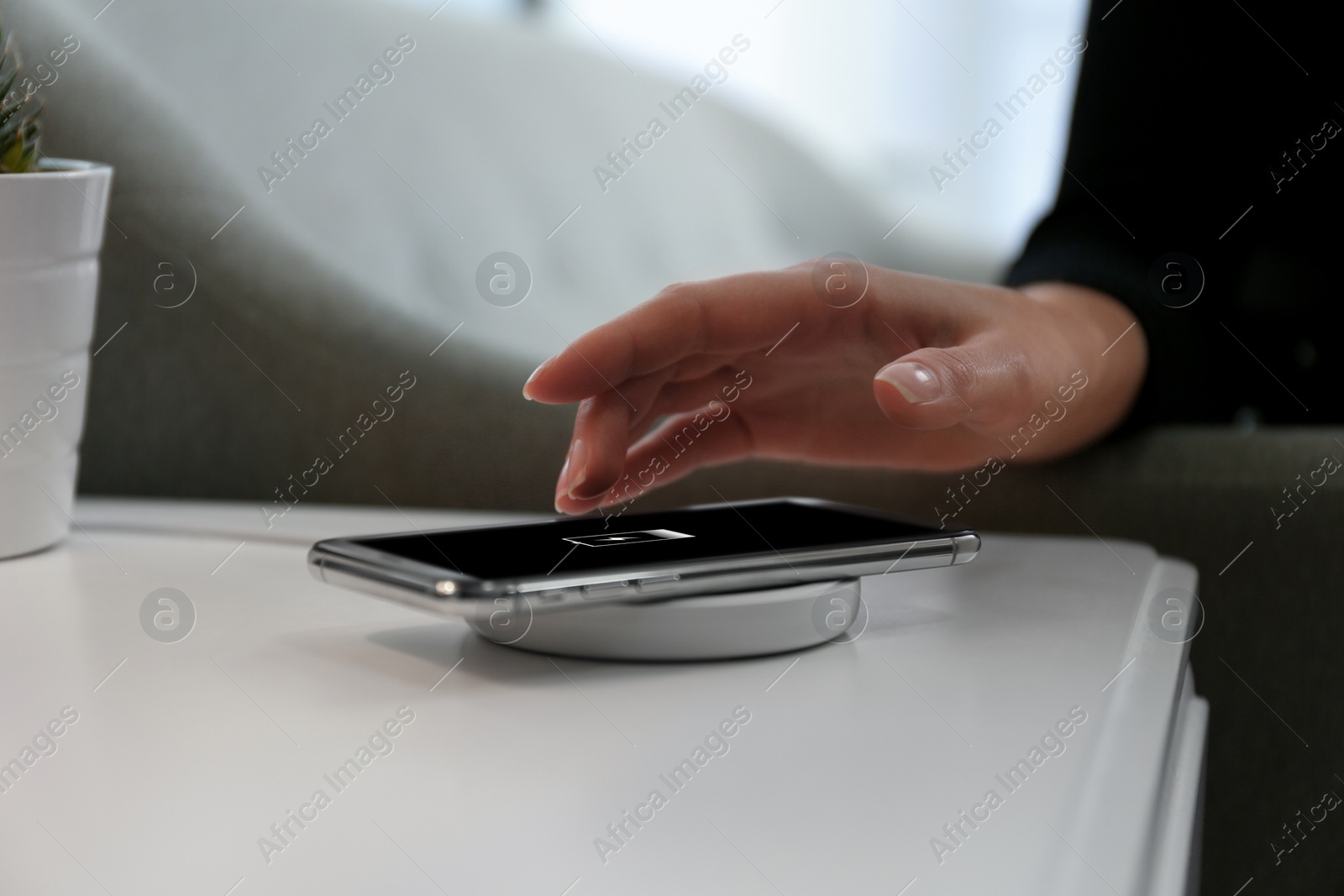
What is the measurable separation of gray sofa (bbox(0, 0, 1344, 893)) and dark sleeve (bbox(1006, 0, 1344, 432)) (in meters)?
0.13

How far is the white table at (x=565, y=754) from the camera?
254mm

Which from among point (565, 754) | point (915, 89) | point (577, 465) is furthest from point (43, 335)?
point (915, 89)

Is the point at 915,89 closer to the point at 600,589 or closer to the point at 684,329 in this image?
the point at 684,329

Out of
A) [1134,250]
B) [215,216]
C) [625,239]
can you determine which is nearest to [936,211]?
[625,239]

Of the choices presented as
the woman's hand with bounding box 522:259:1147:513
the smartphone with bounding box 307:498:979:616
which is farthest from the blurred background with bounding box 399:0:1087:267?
the smartphone with bounding box 307:498:979:616

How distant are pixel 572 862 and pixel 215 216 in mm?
752

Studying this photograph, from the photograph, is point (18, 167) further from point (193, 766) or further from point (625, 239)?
point (625, 239)

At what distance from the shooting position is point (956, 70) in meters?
2.70

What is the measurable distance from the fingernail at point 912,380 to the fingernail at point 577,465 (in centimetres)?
16

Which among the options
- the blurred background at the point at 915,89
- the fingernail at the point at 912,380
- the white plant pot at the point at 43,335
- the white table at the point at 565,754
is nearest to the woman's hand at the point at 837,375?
the fingernail at the point at 912,380

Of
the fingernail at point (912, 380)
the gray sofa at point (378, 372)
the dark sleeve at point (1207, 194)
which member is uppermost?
the dark sleeve at point (1207, 194)

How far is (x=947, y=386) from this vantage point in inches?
19.3

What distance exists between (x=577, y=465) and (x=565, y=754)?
0.81ft

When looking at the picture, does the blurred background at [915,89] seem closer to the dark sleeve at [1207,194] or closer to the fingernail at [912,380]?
the dark sleeve at [1207,194]
